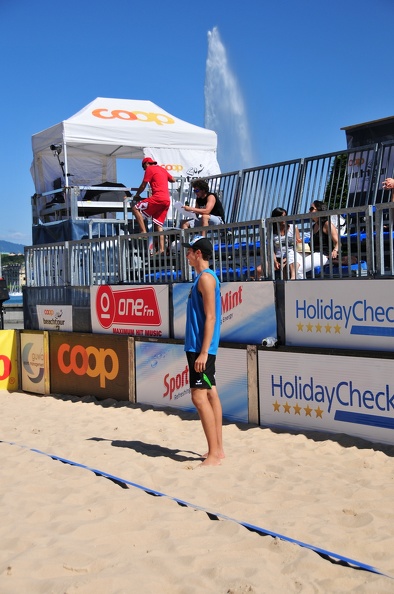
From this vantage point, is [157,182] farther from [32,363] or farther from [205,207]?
[32,363]

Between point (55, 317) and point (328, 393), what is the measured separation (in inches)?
223

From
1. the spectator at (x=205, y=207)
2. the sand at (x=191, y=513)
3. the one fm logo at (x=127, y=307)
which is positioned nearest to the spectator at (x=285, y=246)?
the sand at (x=191, y=513)

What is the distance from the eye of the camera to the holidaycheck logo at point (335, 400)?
6.46 metres

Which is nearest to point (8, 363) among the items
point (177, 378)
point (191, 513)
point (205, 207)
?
point (177, 378)

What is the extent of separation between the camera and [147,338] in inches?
365

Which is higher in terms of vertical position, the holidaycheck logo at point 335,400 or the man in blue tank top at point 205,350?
the man in blue tank top at point 205,350

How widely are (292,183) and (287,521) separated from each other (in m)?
6.09

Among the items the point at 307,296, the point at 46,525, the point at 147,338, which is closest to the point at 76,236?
the point at 147,338

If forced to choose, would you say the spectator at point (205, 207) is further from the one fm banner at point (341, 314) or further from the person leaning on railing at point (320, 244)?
the one fm banner at point (341, 314)

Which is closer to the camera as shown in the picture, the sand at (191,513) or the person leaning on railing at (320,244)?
the sand at (191,513)

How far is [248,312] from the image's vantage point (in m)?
7.92

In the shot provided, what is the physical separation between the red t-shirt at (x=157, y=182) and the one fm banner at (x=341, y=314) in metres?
4.45

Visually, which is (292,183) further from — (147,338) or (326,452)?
(326,452)

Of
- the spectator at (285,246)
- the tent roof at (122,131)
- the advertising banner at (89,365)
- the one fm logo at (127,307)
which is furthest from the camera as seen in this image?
the tent roof at (122,131)
